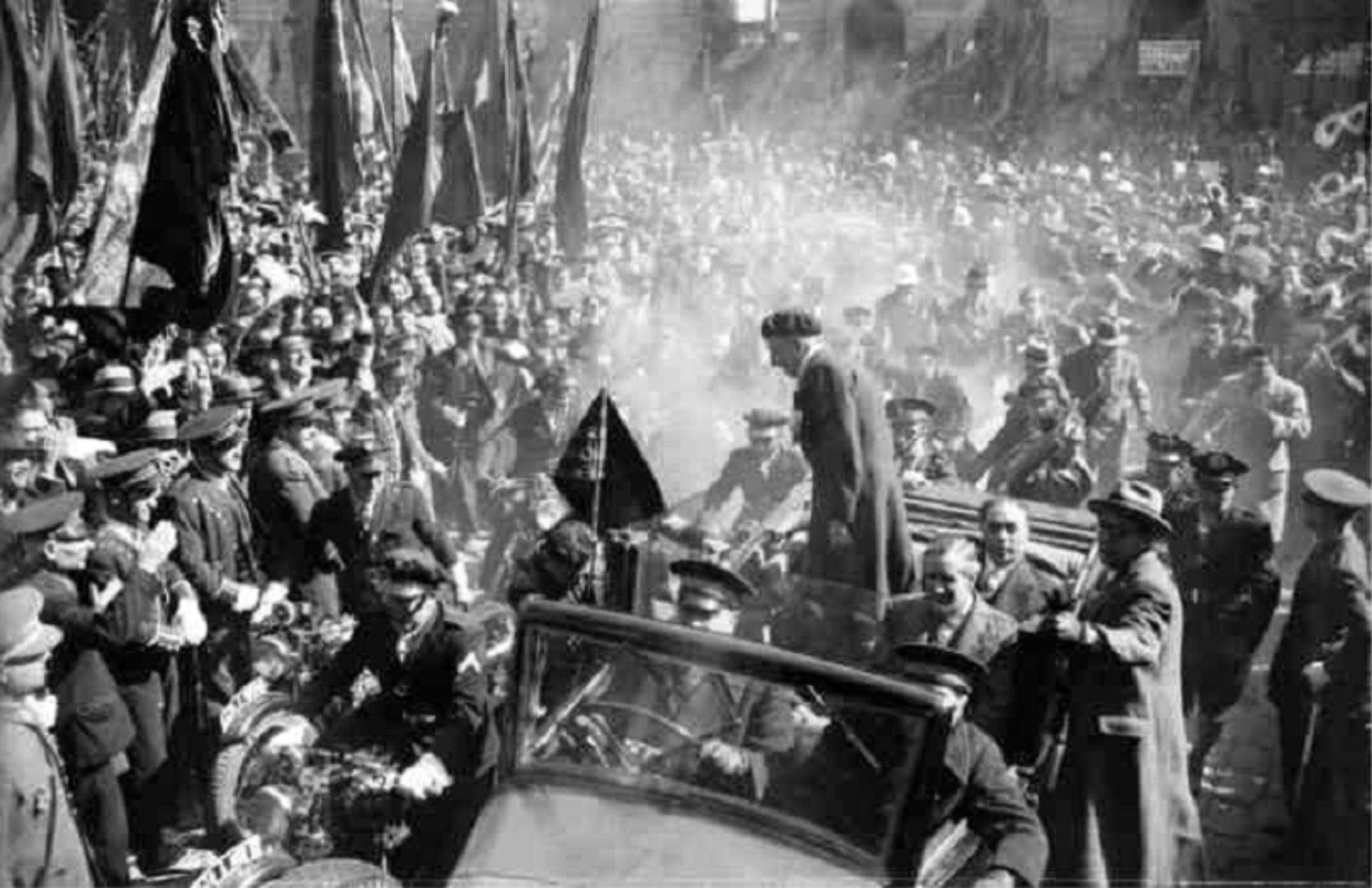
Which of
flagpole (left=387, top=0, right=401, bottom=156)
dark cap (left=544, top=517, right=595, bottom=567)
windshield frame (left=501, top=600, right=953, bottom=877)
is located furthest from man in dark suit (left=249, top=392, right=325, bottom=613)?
windshield frame (left=501, top=600, right=953, bottom=877)

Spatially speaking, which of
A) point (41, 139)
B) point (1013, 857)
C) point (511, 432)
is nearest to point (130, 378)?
point (41, 139)

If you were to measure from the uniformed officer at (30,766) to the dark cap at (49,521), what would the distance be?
257 millimetres

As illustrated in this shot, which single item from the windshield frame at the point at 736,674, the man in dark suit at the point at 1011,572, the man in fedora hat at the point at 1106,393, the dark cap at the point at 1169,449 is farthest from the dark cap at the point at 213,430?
the dark cap at the point at 1169,449

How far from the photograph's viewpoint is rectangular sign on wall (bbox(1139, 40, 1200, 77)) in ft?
21.1

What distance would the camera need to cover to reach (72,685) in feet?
17.6

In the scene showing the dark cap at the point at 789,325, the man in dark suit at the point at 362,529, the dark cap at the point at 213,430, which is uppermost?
the dark cap at the point at 789,325

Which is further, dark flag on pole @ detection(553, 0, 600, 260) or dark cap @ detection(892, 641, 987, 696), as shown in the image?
dark flag on pole @ detection(553, 0, 600, 260)

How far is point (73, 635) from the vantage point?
5.34 meters

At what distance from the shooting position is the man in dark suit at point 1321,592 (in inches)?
234

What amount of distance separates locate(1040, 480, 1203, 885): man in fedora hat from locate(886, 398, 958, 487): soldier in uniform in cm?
82

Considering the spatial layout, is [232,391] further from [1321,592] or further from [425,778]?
[1321,592]

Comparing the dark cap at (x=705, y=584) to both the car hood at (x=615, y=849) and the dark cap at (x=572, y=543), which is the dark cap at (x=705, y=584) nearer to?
the dark cap at (x=572, y=543)

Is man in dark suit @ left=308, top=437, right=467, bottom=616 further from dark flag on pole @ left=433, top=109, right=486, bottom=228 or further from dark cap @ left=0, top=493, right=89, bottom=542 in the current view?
dark flag on pole @ left=433, top=109, right=486, bottom=228

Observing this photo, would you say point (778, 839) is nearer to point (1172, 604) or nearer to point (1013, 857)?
point (1013, 857)
